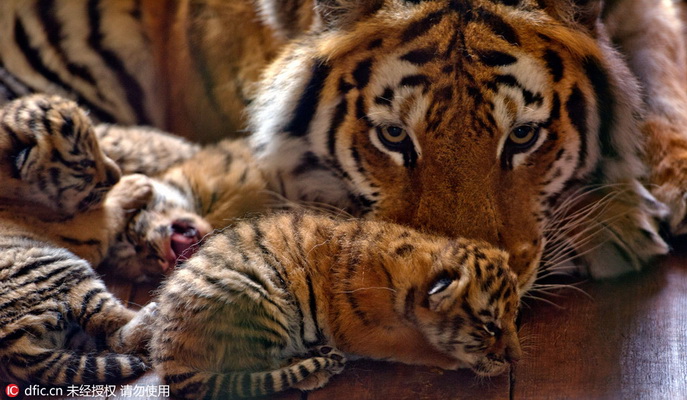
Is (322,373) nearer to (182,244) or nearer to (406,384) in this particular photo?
(406,384)

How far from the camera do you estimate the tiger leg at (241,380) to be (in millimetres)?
1510

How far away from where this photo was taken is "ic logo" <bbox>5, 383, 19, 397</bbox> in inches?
61.9

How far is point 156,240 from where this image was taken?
81.4 inches

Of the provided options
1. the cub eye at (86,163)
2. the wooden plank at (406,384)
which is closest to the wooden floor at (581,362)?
the wooden plank at (406,384)

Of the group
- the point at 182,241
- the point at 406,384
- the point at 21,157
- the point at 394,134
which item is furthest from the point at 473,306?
the point at 21,157

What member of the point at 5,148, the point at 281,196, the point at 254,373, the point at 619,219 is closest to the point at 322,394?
the point at 254,373

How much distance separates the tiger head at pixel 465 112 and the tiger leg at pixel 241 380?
36cm

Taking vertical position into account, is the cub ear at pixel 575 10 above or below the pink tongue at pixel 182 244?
above

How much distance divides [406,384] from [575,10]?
0.82m

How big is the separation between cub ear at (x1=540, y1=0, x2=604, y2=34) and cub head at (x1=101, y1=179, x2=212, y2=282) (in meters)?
0.94

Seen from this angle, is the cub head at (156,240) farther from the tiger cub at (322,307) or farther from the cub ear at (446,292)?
the cub ear at (446,292)

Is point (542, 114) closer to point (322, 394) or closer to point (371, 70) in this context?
point (371, 70)

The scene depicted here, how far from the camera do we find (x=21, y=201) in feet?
6.61

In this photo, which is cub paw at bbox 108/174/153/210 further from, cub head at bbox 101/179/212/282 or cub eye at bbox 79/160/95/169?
cub eye at bbox 79/160/95/169
